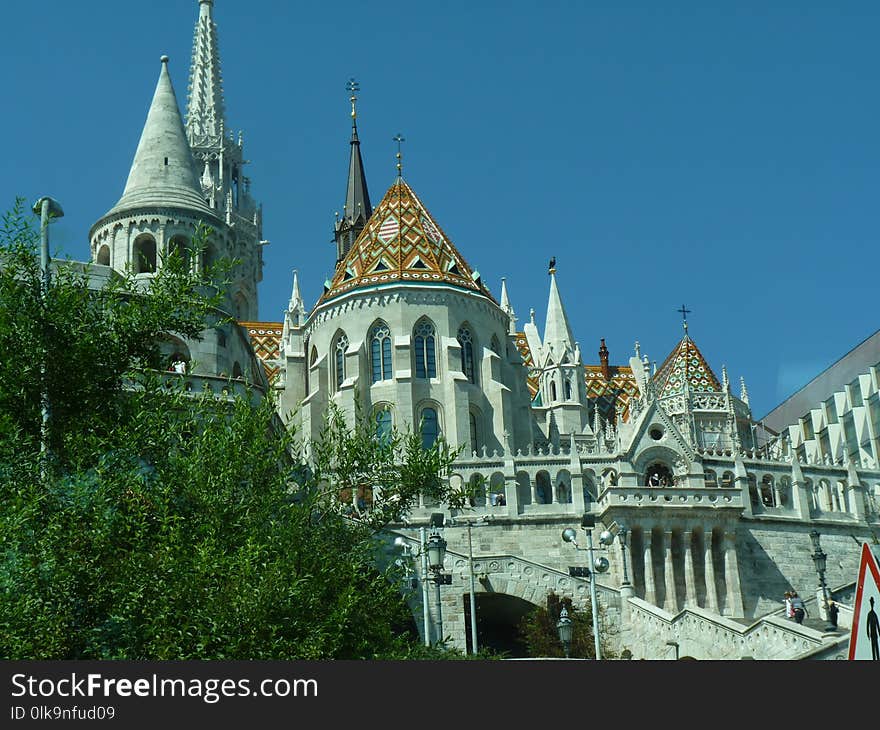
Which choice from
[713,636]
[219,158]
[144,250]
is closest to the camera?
[713,636]

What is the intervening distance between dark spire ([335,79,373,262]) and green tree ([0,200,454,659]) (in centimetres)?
5734

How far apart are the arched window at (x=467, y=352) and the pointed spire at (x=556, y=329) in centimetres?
599

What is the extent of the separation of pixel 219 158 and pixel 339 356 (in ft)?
97.0

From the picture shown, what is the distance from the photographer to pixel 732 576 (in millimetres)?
38469

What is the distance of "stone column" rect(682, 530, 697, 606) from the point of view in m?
38.0

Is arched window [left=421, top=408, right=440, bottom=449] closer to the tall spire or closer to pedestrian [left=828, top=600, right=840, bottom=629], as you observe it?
pedestrian [left=828, top=600, right=840, bottom=629]

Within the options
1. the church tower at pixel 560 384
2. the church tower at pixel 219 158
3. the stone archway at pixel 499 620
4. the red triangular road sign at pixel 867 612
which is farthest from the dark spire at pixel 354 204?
the red triangular road sign at pixel 867 612

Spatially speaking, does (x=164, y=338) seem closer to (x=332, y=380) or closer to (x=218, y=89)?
(x=332, y=380)

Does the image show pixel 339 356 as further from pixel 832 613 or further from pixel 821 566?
pixel 832 613

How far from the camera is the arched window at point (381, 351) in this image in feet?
160

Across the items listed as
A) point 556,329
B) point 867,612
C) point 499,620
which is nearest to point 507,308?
point 556,329

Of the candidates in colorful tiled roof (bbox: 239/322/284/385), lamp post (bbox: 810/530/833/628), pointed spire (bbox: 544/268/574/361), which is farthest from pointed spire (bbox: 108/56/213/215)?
lamp post (bbox: 810/530/833/628)

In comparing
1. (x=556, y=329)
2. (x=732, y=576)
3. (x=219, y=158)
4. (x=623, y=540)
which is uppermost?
(x=219, y=158)

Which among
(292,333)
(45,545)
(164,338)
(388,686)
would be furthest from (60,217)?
(292,333)
